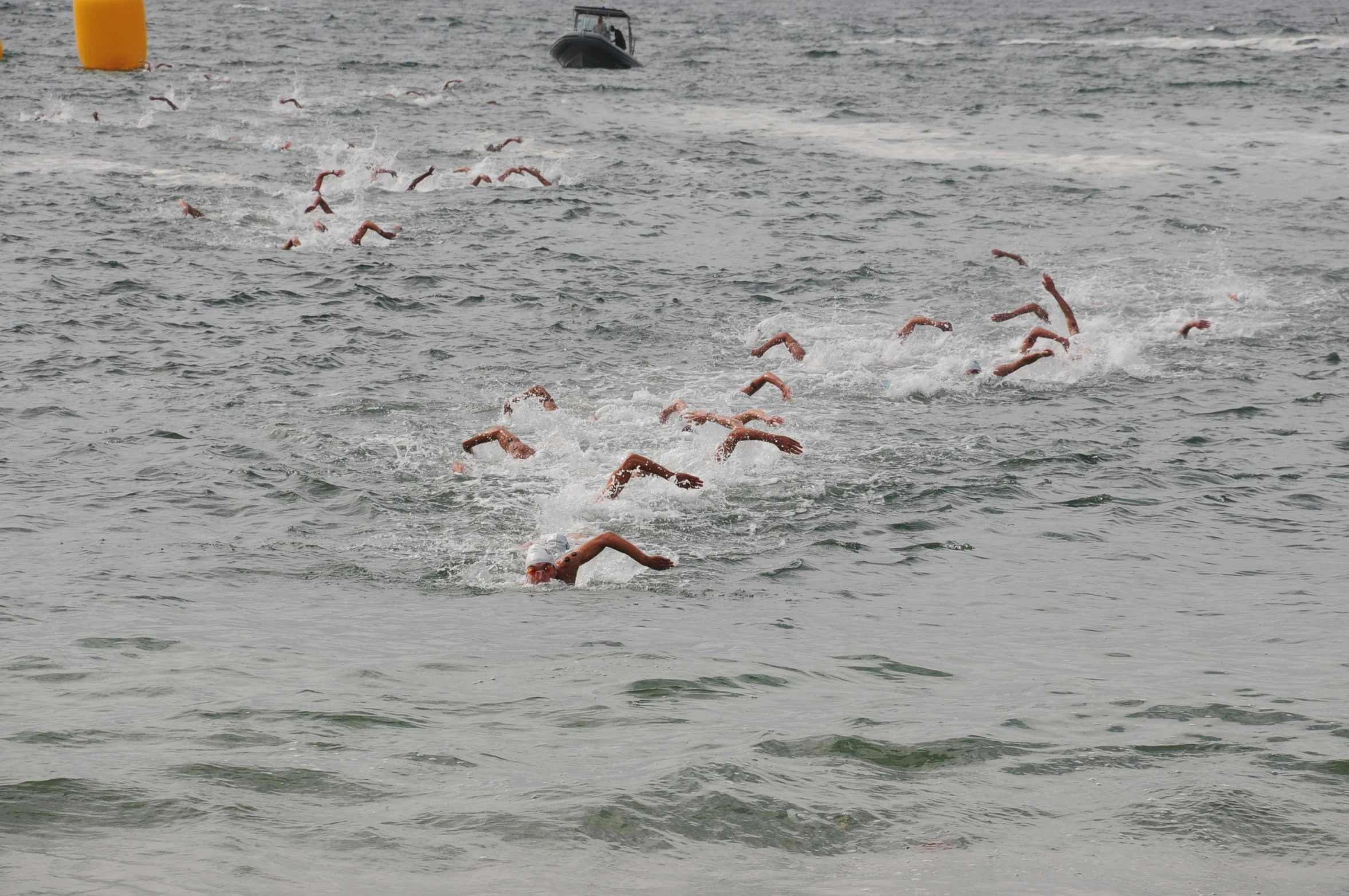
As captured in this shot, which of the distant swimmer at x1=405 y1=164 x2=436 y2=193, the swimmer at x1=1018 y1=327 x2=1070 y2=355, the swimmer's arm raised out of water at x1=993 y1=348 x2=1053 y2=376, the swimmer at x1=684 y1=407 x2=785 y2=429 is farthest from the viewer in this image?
the distant swimmer at x1=405 y1=164 x2=436 y2=193

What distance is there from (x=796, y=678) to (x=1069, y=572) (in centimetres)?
311

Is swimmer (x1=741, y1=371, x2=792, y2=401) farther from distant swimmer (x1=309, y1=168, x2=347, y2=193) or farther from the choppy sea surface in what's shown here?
distant swimmer (x1=309, y1=168, x2=347, y2=193)

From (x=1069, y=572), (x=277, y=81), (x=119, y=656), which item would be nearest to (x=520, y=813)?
(x=119, y=656)

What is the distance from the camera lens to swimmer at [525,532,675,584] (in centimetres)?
998

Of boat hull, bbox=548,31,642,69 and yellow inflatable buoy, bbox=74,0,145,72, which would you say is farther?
boat hull, bbox=548,31,642,69

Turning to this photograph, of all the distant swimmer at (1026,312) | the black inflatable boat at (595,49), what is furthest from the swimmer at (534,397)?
the black inflatable boat at (595,49)

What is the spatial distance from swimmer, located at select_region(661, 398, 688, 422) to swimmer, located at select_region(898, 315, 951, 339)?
128 inches

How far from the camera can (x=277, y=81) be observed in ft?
141

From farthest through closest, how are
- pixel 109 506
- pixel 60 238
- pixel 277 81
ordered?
1. pixel 277 81
2. pixel 60 238
3. pixel 109 506

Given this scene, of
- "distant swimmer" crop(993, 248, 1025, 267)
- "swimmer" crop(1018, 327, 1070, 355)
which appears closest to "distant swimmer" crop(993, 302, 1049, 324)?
"swimmer" crop(1018, 327, 1070, 355)

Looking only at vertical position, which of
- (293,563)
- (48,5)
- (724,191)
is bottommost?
(293,563)

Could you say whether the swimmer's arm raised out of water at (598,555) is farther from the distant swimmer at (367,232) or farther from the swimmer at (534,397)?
the distant swimmer at (367,232)

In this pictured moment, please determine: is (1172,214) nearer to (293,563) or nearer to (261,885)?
(293,563)

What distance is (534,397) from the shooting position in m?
14.5
